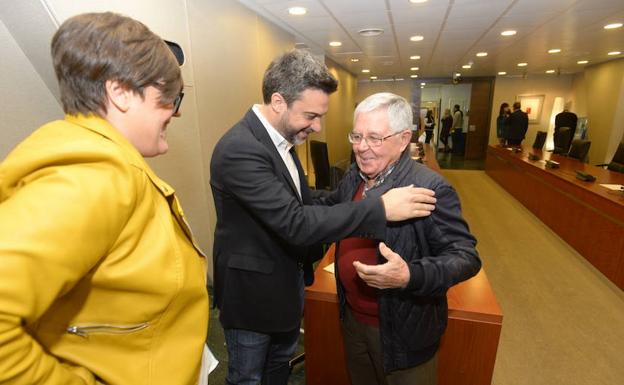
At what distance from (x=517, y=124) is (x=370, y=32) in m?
5.99

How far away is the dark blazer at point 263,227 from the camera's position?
3.48ft

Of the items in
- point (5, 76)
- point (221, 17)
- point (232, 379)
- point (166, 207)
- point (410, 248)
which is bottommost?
point (232, 379)

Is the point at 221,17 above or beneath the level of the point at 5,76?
above

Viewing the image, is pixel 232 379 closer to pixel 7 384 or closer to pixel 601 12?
pixel 7 384

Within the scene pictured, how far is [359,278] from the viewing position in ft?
4.40

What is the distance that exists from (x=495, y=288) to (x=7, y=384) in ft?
12.0

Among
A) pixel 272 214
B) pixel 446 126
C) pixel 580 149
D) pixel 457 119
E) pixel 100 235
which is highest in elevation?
pixel 100 235

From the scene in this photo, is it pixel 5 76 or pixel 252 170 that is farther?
pixel 5 76

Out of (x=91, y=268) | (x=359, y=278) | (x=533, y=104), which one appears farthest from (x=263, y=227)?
(x=533, y=104)

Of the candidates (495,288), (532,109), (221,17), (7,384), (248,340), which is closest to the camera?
(7,384)

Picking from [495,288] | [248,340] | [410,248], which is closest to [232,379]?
[248,340]

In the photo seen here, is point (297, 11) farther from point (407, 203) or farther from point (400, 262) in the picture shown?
point (400, 262)

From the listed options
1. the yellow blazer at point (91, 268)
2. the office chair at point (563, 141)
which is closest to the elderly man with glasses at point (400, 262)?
the yellow blazer at point (91, 268)

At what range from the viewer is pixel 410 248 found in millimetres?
1219
